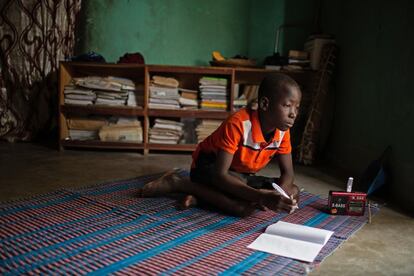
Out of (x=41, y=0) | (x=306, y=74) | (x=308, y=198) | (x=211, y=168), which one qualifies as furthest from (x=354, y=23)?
(x=41, y=0)

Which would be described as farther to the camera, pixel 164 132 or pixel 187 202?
pixel 164 132

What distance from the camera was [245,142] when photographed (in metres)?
2.09

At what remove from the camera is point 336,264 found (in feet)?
5.25

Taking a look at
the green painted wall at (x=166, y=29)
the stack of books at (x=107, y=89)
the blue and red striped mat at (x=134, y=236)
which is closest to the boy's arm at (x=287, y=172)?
the blue and red striped mat at (x=134, y=236)

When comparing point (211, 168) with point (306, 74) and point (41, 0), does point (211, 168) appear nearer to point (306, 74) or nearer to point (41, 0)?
point (306, 74)

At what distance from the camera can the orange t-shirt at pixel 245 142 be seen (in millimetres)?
2035

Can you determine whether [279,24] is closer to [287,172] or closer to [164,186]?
[287,172]

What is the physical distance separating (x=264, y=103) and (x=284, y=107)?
12cm

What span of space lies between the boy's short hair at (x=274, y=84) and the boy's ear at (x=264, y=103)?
0.02 m

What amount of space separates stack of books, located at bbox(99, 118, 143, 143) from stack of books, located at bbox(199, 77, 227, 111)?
664 millimetres

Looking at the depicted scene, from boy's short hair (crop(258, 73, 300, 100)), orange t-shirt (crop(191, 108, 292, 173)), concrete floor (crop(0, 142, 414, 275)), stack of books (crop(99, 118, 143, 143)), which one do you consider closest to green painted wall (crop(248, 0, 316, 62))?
concrete floor (crop(0, 142, 414, 275))

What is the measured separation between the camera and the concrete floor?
1.64 meters

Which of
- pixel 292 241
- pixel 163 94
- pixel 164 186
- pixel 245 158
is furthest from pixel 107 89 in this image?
pixel 292 241

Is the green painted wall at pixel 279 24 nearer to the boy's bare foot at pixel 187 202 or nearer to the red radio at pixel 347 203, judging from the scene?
the red radio at pixel 347 203
